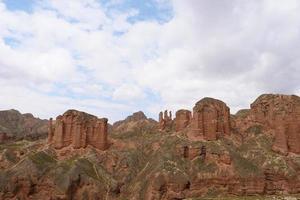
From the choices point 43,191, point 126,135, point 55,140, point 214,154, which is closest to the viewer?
point 43,191

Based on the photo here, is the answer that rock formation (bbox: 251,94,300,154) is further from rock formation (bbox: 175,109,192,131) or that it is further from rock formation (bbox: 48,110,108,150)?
rock formation (bbox: 48,110,108,150)

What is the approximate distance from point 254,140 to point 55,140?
272 feet

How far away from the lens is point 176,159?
159 meters

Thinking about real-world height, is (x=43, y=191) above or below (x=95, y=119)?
below

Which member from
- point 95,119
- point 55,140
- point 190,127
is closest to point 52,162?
point 55,140

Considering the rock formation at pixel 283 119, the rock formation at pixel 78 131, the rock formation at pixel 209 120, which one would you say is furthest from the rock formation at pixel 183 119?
the rock formation at pixel 78 131

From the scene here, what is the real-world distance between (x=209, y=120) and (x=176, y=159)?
2306 centimetres

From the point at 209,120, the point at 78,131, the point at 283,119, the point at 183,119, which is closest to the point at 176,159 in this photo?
the point at 209,120

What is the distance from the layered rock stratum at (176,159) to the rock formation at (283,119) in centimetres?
39

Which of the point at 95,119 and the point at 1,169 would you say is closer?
the point at 1,169

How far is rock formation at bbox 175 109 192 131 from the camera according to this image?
18038 cm

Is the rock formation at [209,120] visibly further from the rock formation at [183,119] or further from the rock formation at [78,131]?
the rock formation at [78,131]

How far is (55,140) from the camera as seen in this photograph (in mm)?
170000

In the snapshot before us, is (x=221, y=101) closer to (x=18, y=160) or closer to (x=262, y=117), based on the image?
(x=262, y=117)
